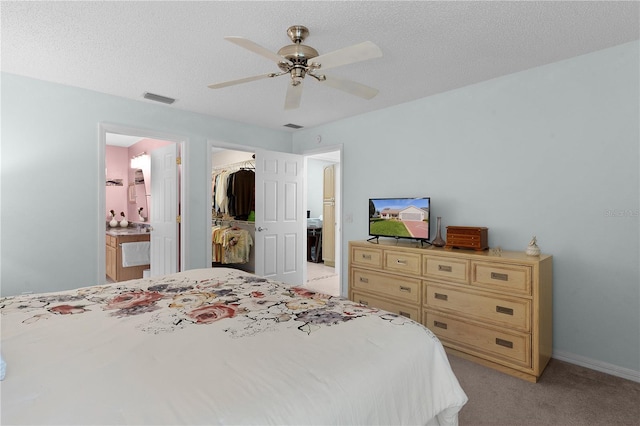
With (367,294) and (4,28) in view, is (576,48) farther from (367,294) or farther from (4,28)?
(4,28)

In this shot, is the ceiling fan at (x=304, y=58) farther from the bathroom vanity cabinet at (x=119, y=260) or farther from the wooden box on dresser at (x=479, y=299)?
the bathroom vanity cabinet at (x=119, y=260)

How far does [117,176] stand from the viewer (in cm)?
660

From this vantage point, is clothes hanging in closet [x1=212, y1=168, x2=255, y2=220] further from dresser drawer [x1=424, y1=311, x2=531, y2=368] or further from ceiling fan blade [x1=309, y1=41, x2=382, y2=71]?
ceiling fan blade [x1=309, y1=41, x2=382, y2=71]

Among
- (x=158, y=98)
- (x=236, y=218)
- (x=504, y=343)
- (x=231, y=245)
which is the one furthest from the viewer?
(x=236, y=218)

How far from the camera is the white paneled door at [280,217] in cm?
459

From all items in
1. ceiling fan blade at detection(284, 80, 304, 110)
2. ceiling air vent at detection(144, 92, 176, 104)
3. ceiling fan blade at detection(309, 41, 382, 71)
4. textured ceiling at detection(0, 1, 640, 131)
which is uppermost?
ceiling air vent at detection(144, 92, 176, 104)

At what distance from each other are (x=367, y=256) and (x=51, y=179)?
3159mm

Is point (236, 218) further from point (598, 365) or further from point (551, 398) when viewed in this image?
point (598, 365)

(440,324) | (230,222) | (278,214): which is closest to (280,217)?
(278,214)

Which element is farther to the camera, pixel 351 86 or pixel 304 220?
pixel 304 220

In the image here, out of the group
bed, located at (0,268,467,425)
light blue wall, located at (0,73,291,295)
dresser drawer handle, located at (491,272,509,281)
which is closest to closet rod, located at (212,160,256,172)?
Answer: light blue wall, located at (0,73,291,295)

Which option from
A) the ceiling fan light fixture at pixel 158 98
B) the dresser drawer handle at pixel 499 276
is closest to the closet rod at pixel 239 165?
the ceiling fan light fixture at pixel 158 98

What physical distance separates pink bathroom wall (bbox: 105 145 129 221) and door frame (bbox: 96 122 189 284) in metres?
3.25

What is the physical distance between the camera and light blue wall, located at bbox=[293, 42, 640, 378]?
242 cm
